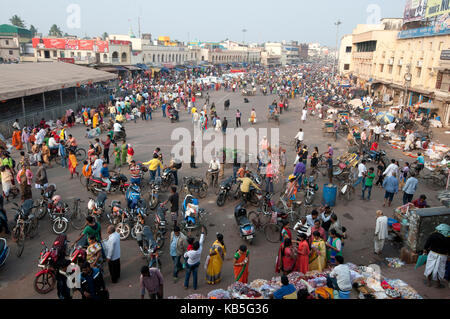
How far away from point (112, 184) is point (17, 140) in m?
8.06

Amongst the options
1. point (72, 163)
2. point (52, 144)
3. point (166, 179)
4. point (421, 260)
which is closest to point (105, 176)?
point (72, 163)

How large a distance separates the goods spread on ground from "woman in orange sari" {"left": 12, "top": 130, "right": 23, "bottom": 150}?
45.8ft

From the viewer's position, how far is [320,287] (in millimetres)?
5949

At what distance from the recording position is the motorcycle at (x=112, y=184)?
35.2ft

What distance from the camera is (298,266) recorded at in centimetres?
686

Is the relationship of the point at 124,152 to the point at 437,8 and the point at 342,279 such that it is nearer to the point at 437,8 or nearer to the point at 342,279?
the point at 342,279

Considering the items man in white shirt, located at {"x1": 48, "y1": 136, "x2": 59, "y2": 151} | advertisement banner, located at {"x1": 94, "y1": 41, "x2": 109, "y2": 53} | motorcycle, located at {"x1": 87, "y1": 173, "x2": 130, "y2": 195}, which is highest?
advertisement banner, located at {"x1": 94, "y1": 41, "x2": 109, "y2": 53}

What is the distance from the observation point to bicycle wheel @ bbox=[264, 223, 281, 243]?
28.3ft

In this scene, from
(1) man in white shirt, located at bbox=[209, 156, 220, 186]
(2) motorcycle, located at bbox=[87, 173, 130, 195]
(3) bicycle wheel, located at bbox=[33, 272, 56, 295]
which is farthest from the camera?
(1) man in white shirt, located at bbox=[209, 156, 220, 186]

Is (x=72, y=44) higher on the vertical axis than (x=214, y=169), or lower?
higher

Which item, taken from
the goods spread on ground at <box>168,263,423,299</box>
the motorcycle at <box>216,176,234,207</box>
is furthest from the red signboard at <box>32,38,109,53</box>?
the goods spread on ground at <box>168,263,423,299</box>

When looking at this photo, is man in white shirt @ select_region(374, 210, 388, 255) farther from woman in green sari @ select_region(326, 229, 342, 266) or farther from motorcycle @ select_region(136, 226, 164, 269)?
motorcycle @ select_region(136, 226, 164, 269)

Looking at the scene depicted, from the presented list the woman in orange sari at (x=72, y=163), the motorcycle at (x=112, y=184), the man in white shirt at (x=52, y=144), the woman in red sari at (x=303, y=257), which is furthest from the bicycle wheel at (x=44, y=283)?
the man in white shirt at (x=52, y=144)
